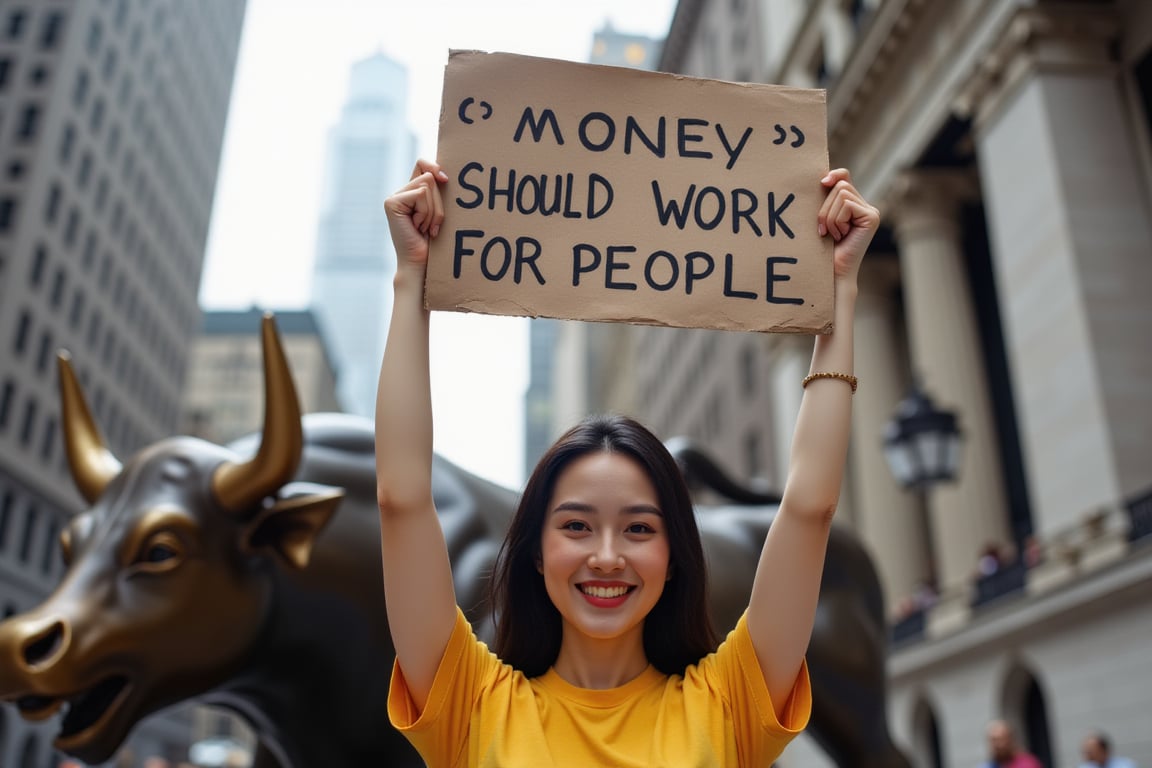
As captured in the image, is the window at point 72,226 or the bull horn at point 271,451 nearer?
the bull horn at point 271,451

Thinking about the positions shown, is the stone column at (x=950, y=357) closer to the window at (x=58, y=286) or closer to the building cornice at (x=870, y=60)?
the building cornice at (x=870, y=60)

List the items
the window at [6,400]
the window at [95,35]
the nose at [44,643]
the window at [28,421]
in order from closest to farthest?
the nose at [44,643], the window at [6,400], the window at [28,421], the window at [95,35]

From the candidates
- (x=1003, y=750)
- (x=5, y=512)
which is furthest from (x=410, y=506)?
(x=5, y=512)

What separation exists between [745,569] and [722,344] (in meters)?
46.0

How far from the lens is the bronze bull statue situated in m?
3.92

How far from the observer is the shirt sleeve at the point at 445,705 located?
2.39m

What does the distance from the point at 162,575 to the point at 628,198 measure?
8.43ft

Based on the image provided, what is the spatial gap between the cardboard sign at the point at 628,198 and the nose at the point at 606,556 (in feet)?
1.81

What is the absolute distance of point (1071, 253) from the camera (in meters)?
18.3

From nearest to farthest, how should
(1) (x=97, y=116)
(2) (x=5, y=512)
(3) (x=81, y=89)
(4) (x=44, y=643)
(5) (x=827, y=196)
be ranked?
(5) (x=827, y=196)
(4) (x=44, y=643)
(2) (x=5, y=512)
(3) (x=81, y=89)
(1) (x=97, y=116)

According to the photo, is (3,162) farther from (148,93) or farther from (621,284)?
(621,284)

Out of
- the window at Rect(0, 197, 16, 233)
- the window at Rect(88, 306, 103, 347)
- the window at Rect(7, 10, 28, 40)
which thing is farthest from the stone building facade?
the window at Rect(7, 10, 28, 40)

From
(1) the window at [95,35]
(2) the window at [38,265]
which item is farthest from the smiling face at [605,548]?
(1) the window at [95,35]

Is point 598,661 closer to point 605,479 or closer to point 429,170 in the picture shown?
point 605,479
